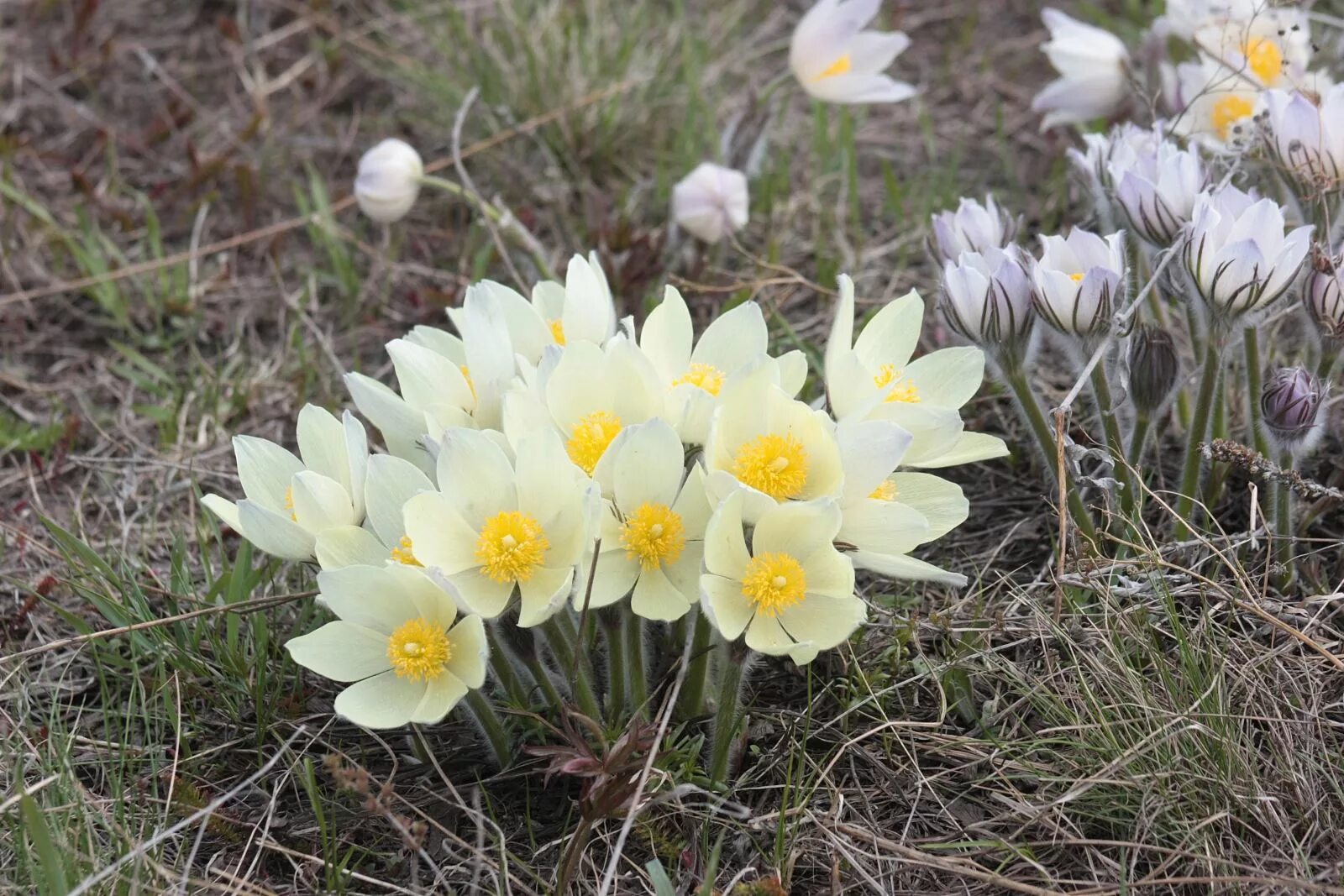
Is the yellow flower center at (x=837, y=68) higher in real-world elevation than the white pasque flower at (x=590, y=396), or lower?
lower

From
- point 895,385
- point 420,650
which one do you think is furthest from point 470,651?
point 895,385

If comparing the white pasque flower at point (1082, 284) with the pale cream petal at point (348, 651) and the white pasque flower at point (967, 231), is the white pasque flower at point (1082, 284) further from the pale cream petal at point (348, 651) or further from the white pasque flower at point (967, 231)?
the pale cream petal at point (348, 651)

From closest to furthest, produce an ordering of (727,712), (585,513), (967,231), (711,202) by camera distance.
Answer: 1. (585,513)
2. (727,712)
3. (967,231)
4. (711,202)

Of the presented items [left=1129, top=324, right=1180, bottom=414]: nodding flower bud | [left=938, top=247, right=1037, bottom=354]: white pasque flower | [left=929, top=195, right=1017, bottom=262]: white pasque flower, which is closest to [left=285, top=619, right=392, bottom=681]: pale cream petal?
[left=938, top=247, right=1037, bottom=354]: white pasque flower

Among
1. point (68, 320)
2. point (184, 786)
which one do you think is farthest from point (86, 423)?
point (184, 786)

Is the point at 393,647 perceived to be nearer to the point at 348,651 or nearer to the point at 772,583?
the point at 348,651

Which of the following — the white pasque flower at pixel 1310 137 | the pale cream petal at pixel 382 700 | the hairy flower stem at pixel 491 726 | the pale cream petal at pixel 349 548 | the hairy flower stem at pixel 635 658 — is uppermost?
the white pasque flower at pixel 1310 137

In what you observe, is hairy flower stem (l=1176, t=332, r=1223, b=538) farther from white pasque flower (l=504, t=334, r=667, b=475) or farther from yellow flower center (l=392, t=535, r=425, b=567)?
yellow flower center (l=392, t=535, r=425, b=567)

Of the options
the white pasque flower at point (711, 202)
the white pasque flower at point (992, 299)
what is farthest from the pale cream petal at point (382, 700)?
the white pasque flower at point (711, 202)
